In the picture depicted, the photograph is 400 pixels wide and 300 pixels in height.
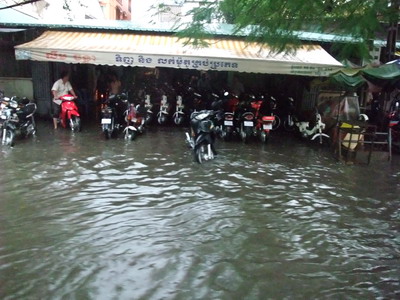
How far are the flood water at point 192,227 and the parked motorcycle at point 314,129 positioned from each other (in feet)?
7.39

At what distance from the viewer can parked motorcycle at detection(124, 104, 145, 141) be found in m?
10.0

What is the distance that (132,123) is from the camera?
33.8 feet

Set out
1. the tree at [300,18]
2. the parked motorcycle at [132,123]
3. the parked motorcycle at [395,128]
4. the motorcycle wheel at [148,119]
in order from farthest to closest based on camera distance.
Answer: the motorcycle wheel at [148,119], the parked motorcycle at [395,128], the parked motorcycle at [132,123], the tree at [300,18]

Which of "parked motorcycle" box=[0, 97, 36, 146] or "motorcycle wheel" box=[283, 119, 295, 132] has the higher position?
"parked motorcycle" box=[0, 97, 36, 146]

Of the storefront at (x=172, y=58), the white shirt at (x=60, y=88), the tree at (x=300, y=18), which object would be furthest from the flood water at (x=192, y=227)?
the storefront at (x=172, y=58)

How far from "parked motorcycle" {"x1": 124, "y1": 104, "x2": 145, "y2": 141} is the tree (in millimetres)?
4523

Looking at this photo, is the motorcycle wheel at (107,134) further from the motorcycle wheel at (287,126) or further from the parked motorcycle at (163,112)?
the motorcycle wheel at (287,126)

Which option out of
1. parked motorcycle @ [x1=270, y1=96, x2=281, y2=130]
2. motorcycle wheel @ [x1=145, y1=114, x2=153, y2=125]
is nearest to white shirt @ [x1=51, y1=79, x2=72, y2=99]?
motorcycle wheel @ [x1=145, y1=114, x2=153, y2=125]

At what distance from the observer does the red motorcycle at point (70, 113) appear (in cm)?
1027

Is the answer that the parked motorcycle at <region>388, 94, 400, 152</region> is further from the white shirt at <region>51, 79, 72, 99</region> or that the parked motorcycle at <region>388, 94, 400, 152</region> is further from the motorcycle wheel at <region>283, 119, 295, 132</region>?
the white shirt at <region>51, 79, 72, 99</region>

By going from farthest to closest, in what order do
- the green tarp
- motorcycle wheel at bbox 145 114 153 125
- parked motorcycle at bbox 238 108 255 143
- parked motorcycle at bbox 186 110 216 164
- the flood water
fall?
motorcycle wheel at bbox 145 114 153 125 < parked motorcycle at bbox 238 108 255 143 < the green tarp < parked motorcycle at bbox 186 110 216 164 < the flood water

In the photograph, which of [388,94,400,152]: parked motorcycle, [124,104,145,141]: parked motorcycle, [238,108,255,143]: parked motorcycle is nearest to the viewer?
[238,108,255,143]: parked motorcycle

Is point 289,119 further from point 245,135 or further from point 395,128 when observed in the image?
point 395,128

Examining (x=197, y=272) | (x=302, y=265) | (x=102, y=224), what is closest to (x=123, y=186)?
(x=102, y=224)
